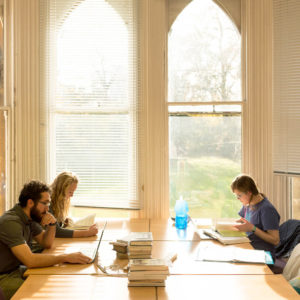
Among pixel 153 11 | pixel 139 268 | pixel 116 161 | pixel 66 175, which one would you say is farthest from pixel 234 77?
pixel 139 268

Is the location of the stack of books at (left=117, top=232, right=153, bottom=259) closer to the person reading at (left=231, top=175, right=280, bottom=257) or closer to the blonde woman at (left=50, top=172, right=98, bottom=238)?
the blonde woman at (left=50, top=172, right=98, bottom=238)

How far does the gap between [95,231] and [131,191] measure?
3.11 ft

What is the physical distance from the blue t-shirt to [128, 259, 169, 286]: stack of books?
1282mm

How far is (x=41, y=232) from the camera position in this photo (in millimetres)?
3223

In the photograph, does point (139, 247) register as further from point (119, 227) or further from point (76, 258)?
point (119, 227)

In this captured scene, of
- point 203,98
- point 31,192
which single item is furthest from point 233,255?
point 203,98

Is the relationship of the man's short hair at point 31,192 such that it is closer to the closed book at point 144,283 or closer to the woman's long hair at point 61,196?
the woman's long hair at point 61,196

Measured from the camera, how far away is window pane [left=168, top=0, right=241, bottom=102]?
171 inches

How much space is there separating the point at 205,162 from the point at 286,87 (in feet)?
3.47

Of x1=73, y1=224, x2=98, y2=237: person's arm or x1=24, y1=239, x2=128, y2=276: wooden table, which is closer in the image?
x1=24, y1=239, x2=128, y2=276: wooden table

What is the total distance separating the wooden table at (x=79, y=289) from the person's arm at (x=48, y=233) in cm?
61

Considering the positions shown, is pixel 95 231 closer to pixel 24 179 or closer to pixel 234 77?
pixel 24 179

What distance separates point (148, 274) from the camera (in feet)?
7.66

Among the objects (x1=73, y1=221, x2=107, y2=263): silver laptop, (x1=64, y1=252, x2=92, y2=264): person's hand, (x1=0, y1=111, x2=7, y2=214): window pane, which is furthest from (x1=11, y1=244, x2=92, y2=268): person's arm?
(x1=0, y1=111, x2=7, y2=214): window pane
